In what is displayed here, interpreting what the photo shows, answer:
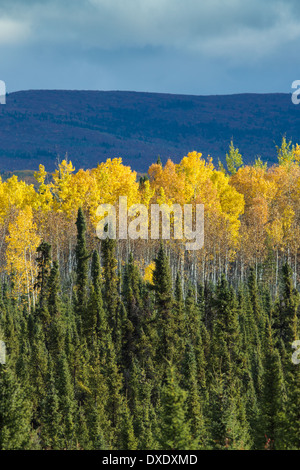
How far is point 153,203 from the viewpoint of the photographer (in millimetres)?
86500

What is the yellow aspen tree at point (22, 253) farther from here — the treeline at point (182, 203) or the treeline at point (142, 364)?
the treeline at point (142, 364)

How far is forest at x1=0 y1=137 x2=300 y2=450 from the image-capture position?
135 feet

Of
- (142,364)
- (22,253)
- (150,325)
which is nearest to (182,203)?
(150,325)

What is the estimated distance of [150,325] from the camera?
6488 centimetres

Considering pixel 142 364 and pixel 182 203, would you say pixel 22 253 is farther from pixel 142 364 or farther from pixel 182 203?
pixel 182 203

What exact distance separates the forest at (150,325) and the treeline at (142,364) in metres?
0.16

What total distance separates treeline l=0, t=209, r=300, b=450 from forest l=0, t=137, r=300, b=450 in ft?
0.52

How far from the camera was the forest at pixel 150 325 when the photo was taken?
1623 inches

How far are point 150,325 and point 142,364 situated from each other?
15.5 feet
